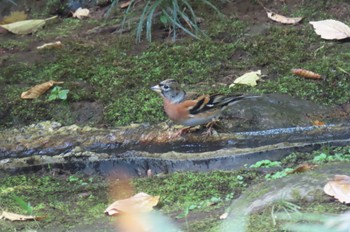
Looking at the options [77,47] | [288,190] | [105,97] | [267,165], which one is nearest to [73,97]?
[105,97]

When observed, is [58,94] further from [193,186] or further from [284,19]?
[284,19]

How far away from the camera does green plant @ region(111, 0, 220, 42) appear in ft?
19.9

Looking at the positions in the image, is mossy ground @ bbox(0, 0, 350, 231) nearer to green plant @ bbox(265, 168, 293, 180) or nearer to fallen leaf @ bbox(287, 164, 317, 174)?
green plant @ bbox(265, 168, 293, 180)

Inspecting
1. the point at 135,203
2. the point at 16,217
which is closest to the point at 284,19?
the point at 135,203

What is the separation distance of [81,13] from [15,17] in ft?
2.64

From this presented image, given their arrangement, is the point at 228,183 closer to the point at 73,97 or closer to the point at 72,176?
the point at 72,176

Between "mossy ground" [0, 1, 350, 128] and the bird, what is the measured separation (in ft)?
1.15

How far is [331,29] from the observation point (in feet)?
18.7

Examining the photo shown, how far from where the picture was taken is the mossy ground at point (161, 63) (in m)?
5.01

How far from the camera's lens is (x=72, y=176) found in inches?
165

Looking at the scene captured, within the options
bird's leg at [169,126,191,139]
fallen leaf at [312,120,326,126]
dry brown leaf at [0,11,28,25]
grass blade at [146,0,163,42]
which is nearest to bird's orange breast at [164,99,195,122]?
bird's leg at [169,126,191,139]

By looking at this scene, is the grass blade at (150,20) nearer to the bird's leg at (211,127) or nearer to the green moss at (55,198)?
the bird's leg at (211,127)

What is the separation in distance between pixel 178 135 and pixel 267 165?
956 mm

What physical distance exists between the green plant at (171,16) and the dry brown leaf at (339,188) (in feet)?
11.9
